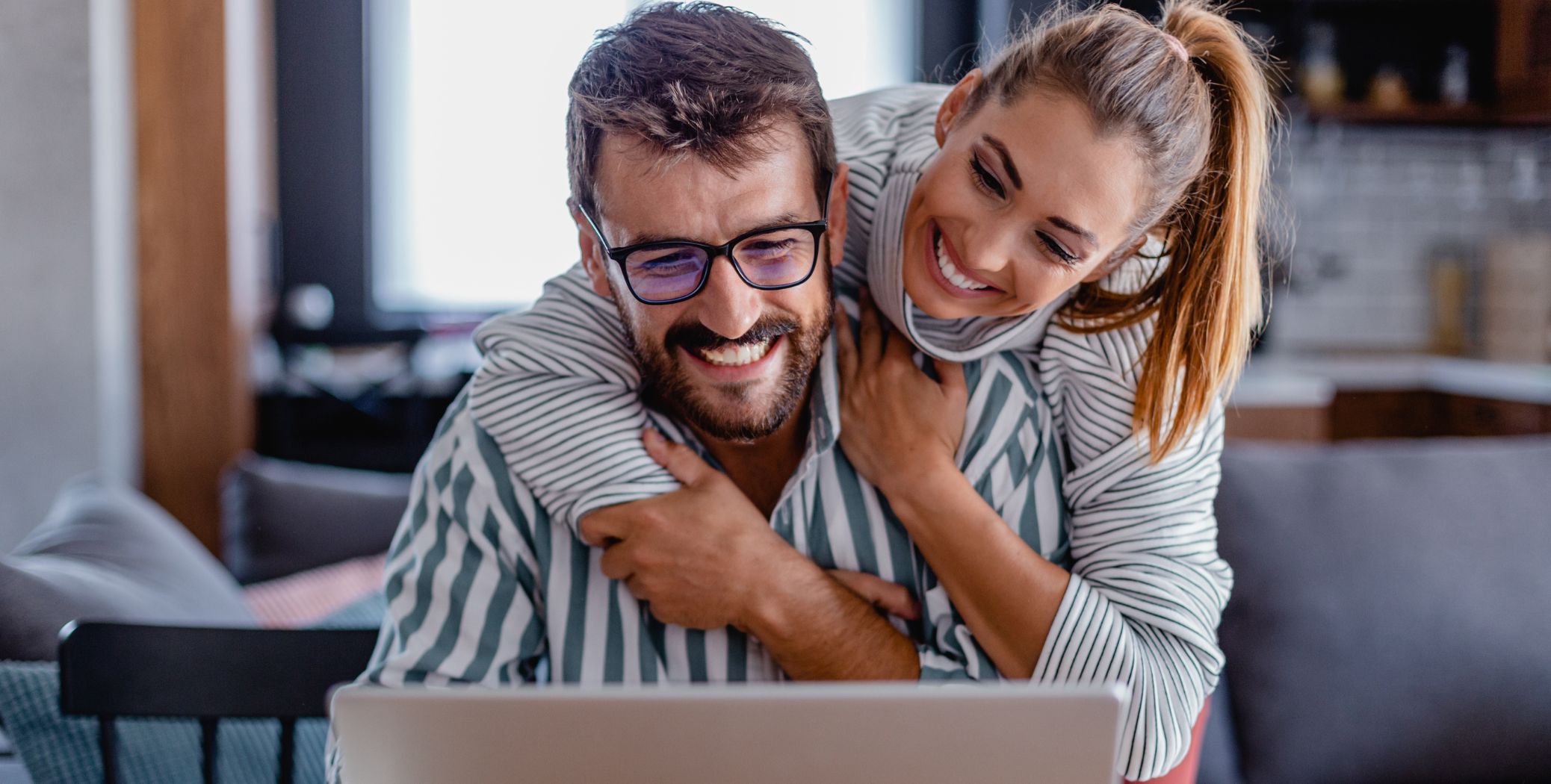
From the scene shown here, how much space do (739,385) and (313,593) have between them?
138 centimetres

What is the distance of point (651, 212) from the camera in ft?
3.65

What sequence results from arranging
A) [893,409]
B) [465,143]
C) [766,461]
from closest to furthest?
[893,409] < [766,461] < [465,143]

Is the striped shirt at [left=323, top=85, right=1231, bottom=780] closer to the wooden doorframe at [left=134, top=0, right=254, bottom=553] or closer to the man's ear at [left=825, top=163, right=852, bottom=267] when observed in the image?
the man's ear at [left=825, top=163, right=852, bottom=267]

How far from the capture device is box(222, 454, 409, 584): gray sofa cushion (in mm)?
2602

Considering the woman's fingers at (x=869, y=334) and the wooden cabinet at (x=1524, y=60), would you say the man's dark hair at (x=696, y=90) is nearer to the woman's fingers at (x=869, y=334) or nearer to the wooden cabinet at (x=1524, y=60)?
the woman's fingers at (x=869, y=334)

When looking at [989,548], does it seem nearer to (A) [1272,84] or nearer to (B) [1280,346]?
(A) [1272,84]

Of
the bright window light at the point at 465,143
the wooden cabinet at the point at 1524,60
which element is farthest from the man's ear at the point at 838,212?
the wooden cabinet at the point at 1524,60

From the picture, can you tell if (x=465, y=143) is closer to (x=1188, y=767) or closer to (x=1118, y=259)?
(x=1118, y=259)

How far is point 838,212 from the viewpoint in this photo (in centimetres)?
128

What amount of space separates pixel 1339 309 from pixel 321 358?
364cm

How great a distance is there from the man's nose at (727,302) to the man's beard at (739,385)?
0.06 ft

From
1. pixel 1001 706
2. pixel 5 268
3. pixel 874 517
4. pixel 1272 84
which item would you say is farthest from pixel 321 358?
pixel 1001 706

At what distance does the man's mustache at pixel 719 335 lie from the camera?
46.4 inches

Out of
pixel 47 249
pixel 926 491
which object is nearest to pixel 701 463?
pixel 926 491
